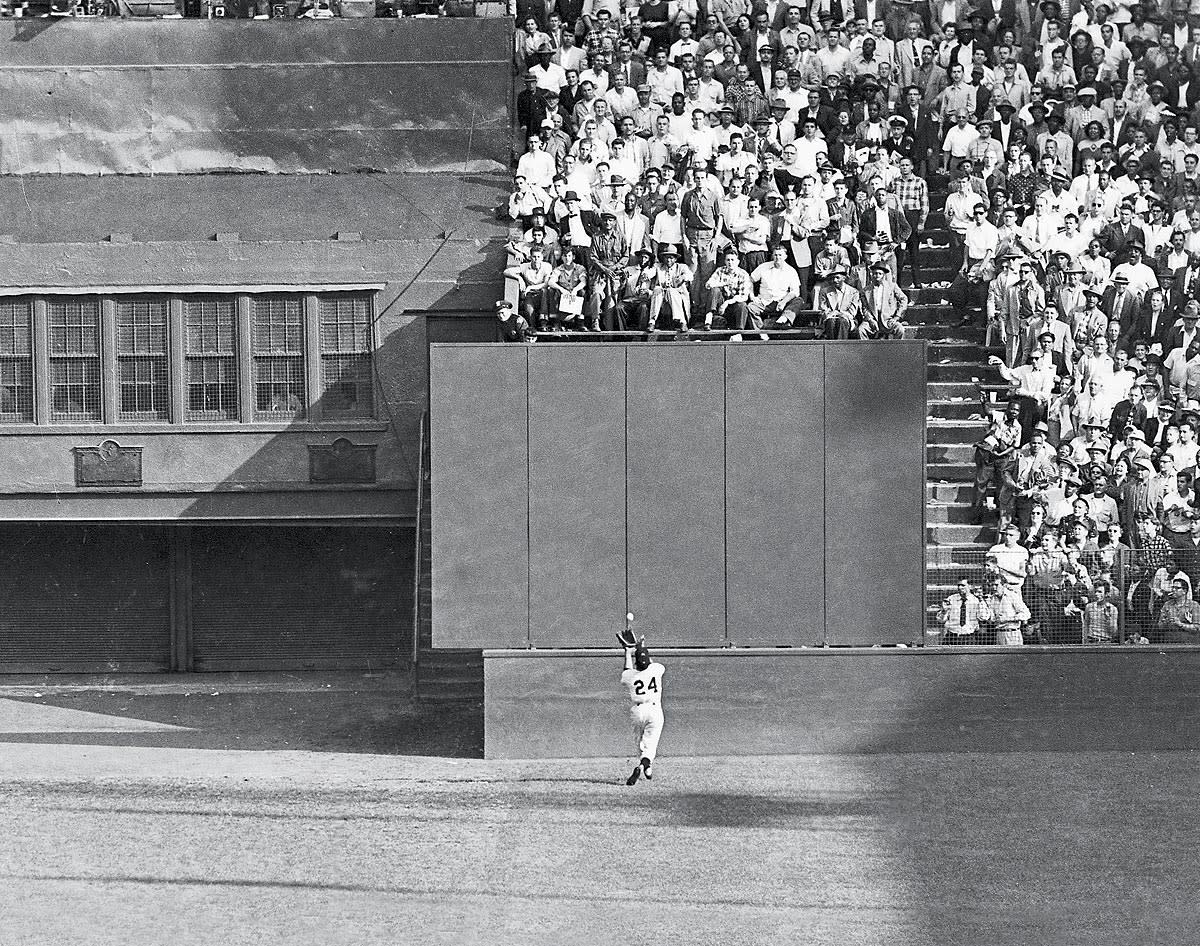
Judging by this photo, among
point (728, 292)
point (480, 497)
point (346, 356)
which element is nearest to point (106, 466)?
point (346, 356)

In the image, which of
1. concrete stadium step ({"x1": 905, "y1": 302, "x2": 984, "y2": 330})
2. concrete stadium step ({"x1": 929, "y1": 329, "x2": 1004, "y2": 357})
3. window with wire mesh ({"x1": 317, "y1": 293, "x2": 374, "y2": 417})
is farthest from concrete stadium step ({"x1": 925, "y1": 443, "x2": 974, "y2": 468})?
window with wire mesh ({"x1": 317, "y1": 293, "x2": 374, "y2": 417})

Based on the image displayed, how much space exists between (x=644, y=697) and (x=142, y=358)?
997 centimetres

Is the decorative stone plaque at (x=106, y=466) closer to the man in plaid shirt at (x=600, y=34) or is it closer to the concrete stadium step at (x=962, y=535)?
the man in plaid shirt at (x=600, y=34)

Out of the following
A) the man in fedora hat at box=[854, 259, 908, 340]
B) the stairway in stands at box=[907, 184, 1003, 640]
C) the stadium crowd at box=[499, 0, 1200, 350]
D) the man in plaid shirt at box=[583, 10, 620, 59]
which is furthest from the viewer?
the man in plaid shirt at box=[583, 10, 620, 59]

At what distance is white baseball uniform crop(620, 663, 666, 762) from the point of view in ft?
67.7

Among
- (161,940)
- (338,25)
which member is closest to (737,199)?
(338,25)

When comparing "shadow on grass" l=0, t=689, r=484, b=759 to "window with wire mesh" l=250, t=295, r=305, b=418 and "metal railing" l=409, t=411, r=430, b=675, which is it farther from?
"window with wire mesh" l=250, t=295, r=305, b=418

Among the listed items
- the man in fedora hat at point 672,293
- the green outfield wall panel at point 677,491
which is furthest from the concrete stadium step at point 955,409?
the green outfield wall panel at point 677,491

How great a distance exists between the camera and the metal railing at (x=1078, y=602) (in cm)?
2197

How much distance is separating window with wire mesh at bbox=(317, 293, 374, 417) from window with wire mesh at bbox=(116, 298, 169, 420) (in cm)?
226

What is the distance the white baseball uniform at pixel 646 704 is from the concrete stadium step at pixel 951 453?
18.3ft

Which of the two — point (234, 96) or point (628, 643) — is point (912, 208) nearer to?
point (628, 643)

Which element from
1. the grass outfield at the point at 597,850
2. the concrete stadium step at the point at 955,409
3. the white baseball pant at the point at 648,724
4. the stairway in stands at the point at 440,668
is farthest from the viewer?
the stairway in stands at the point at 440,668

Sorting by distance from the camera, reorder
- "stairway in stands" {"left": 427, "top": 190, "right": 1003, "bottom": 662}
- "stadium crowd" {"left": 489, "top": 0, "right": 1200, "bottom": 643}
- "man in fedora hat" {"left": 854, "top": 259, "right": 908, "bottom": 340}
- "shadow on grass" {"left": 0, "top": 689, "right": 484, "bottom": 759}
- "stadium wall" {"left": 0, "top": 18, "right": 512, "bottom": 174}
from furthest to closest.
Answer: "stadium wall" {"left": 0, "top": 18, "right": 512, "bottom": 174}
"man in fedora hat" {"left": 854, "top": 259, "right": 908, "bottom": 340}
"shadow on grass" {"left": 0, "top": 689, "right": 484, "bottom": 759}
"stairway in stands" {"left": 427, "top": 190, "right": 1003, "bottom": 662}
"stadium crowd" {"left": 489, "top": 0, "right": 1200, "bottom": 643}
